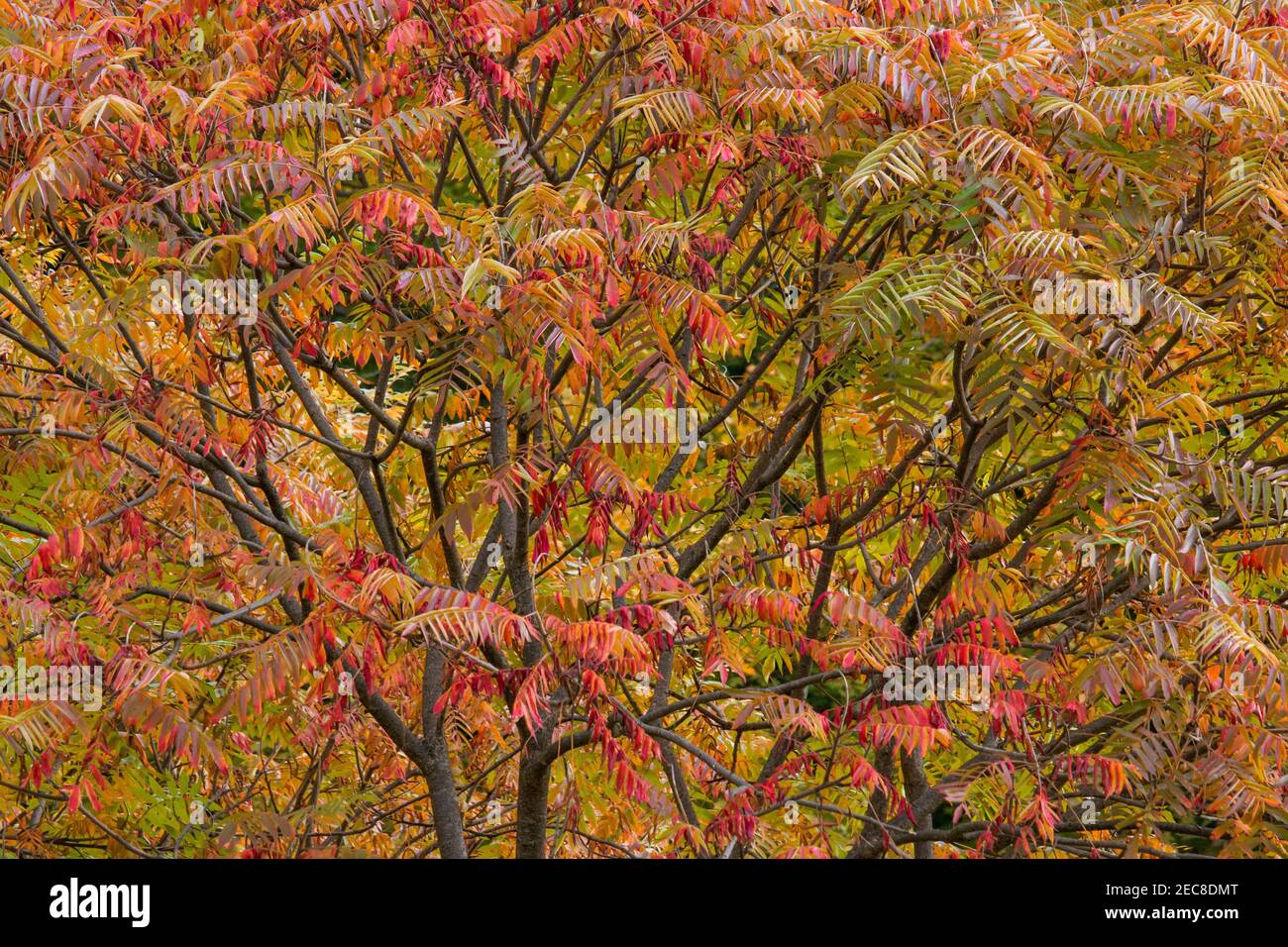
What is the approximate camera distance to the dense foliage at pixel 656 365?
525 centimetres

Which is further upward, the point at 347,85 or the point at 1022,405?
the point at 347,85

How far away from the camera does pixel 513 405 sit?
6422mm

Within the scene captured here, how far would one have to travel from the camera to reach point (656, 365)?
18.8 ft

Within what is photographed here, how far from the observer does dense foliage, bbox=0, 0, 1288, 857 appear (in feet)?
17.2

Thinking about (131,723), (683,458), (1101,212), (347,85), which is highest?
(347,85)

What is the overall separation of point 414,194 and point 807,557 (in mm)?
2617

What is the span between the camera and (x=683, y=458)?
23.0 ft

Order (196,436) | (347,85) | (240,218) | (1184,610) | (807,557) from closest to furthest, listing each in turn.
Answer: (1184,610)
(196,436)
(240,218)
(807,557)
(347,85)

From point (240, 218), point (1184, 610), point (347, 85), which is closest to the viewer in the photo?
point (1184, 610)
